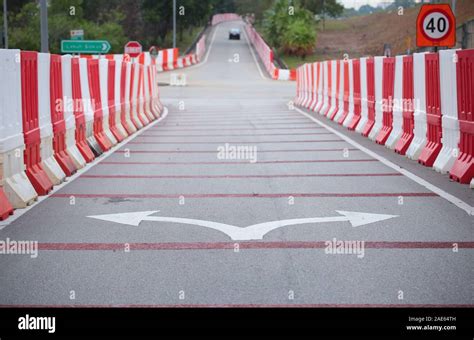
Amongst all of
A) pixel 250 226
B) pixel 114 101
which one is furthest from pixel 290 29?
pixel 250 226

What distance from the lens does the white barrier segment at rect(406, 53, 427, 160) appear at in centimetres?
1343

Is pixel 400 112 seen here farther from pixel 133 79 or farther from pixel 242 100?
pixel 242 100

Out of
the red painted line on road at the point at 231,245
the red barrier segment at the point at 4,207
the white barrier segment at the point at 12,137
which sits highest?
the white barrier segment at the point at 12,137

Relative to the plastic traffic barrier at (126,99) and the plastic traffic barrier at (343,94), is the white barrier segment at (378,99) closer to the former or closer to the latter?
the plastic traffic barrier at (343,94)

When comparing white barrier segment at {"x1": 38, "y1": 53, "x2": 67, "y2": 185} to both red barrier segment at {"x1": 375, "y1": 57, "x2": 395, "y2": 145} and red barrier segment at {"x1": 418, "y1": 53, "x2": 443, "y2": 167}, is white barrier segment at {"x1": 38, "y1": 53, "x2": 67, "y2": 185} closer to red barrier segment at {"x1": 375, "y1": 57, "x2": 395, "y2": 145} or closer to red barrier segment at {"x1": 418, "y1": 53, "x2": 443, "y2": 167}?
red barrier segment at {"x1": 418, "y1": 53, "x2": 443, "y2": 167}

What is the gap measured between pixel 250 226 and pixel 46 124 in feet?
13.6

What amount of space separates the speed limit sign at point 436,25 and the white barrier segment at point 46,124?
8372mm

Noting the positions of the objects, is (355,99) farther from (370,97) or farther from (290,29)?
(290,29)

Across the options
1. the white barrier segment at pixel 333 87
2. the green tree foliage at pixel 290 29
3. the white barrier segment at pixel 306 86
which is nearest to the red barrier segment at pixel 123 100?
the white barrier segment at pixel 333 87

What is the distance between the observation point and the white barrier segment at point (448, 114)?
1171 cm

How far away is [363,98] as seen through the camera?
62.5ft

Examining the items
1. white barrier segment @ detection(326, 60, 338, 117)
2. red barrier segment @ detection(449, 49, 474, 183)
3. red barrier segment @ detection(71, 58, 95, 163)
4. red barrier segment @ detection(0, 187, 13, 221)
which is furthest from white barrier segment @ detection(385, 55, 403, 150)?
white barrier segment @ detection(326, 60, 338, 117)

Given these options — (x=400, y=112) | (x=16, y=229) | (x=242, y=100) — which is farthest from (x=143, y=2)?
(x=16, y=229)
